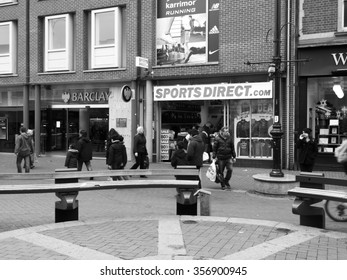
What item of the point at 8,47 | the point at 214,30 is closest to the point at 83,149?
the point at 214,30

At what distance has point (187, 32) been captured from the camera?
1705 centimetres

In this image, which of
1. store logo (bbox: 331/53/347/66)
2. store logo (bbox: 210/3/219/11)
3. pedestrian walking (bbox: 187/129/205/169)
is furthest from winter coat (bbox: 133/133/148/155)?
store logo (bbox: 331/53/347/66)

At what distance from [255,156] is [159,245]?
11236 mm

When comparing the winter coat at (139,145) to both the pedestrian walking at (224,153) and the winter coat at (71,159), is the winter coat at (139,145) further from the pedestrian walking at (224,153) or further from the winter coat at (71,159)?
the pedestrian walking at (224,153)

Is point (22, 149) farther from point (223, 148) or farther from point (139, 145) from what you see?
point (223, 148)

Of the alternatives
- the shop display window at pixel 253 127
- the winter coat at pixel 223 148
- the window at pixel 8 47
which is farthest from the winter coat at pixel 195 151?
the window at pixel 8 47

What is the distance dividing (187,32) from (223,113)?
12.2 ft

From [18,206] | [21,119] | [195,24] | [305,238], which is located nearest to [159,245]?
[305,238]

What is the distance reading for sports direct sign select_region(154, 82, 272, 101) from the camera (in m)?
15.1

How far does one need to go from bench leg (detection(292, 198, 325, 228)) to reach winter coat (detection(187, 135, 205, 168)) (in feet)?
14.2

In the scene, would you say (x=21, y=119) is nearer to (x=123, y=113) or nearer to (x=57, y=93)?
(x=57, y=93)

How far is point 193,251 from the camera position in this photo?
5.01 m

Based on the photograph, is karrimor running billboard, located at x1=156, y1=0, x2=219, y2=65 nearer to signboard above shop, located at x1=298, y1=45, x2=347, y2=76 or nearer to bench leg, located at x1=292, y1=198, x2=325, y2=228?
signboard above shop, located at x1=298, y1=45, x2=347, y2=76

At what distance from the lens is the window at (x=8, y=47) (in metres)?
21.2
